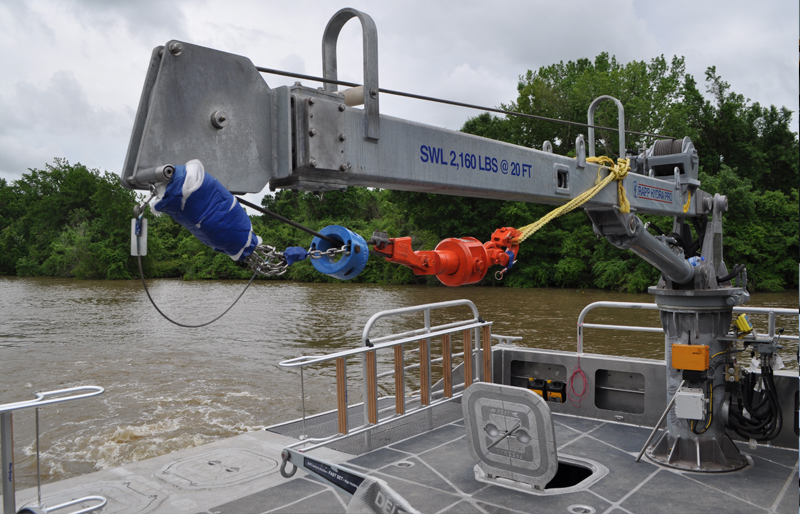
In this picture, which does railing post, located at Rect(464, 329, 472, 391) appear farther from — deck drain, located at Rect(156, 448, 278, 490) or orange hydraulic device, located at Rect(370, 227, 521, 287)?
orange hydraulic device, located at Rect(370, 227, 521, 287)

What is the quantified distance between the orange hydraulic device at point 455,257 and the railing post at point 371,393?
234 centimetres

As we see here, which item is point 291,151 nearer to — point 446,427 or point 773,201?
point 446,427

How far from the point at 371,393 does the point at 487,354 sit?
198cm

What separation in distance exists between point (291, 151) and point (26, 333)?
2423cm

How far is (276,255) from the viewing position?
2701mm

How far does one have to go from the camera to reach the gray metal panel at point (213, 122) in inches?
92.3

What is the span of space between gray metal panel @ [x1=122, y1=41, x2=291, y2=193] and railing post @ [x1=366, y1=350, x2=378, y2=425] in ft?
11.3

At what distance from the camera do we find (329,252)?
114 inches

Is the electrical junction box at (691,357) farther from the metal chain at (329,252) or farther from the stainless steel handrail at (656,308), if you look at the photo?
the metal chain at (329,252)

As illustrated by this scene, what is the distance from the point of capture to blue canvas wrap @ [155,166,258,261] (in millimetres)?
2317


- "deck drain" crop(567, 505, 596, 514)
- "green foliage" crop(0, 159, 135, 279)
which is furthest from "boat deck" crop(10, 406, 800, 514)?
"green foliage" crop(0, 159, 135, 279)

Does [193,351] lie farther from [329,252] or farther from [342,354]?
[329,252]

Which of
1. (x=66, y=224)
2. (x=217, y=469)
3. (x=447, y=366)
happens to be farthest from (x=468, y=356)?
(x=66, y=224)

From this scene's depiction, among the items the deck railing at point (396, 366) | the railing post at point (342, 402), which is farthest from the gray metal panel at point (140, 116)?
the railing post at point (342, 402)
